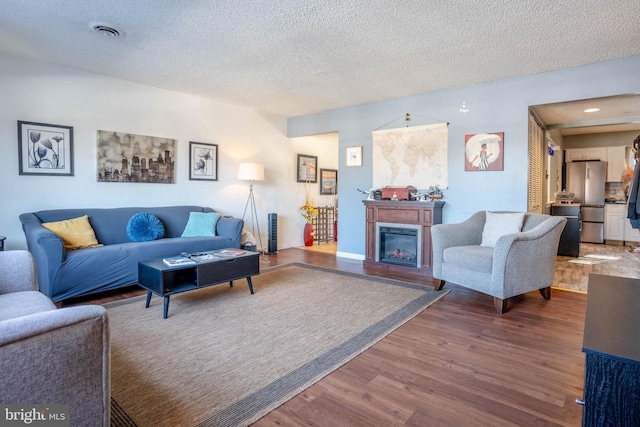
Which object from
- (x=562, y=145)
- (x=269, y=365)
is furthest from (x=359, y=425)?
(x=562, y=145)

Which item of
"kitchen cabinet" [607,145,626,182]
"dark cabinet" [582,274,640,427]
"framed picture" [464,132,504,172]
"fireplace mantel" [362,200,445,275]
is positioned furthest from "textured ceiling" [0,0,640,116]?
"kitchen cabinet" [607,145,626,182]

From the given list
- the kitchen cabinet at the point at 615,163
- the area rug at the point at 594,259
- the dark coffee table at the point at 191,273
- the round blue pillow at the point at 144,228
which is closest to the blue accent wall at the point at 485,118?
the area rug at the point at 594,259

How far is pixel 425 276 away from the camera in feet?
14.2

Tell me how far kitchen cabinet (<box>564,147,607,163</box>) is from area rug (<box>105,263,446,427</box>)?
611cm

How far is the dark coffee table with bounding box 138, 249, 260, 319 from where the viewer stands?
281cm

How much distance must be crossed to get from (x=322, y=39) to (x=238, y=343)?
2659mm

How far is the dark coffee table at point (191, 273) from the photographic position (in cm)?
281

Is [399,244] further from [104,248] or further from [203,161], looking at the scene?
[104,248]

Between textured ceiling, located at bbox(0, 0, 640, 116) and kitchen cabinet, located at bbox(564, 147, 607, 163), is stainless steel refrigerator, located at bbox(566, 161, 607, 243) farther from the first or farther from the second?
textured ceiling, located at bbox(0, 0, 640, 116)

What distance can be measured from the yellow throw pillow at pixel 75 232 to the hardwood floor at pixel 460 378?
3.01 m

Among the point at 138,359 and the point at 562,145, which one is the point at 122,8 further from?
the point at 562,145

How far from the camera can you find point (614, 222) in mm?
6824

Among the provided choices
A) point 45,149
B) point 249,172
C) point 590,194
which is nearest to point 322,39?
point 249,172

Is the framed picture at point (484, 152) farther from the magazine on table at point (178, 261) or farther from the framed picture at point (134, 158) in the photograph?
the framed picture at point (134, 158)
